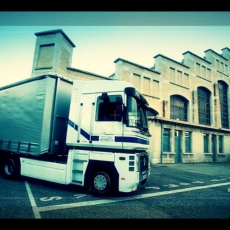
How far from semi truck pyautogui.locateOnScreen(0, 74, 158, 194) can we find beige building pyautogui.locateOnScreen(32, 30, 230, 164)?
30.6ft

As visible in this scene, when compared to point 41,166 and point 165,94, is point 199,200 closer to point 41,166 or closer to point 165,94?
point 41,166

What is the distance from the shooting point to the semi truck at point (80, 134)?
5.14 metres

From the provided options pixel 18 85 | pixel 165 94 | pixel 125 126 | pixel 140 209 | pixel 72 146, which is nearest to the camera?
pixel 140 209

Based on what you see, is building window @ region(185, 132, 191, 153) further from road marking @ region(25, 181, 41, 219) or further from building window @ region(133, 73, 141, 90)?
road marking @ region(25, 181, 41, 219)

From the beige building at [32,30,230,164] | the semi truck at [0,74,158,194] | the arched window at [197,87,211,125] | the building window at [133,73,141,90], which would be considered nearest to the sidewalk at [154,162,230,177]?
the beige building at [32,30,230,164]

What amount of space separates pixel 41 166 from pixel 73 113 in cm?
227

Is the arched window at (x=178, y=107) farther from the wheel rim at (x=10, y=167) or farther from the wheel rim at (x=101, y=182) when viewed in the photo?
the wheel rim at (x=10, y=167)

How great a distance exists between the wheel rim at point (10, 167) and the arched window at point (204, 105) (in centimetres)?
Answer: 2296

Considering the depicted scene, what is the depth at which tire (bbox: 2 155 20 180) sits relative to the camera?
6.78 metres

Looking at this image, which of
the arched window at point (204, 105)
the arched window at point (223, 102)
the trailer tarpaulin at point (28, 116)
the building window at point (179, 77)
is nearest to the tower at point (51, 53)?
the trailer tarpaulin at point (28, 116)

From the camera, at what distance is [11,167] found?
272 inches

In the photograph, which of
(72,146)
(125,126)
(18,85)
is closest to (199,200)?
(125,126)

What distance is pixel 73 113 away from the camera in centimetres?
588

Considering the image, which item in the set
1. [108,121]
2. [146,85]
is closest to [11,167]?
[108,121]
